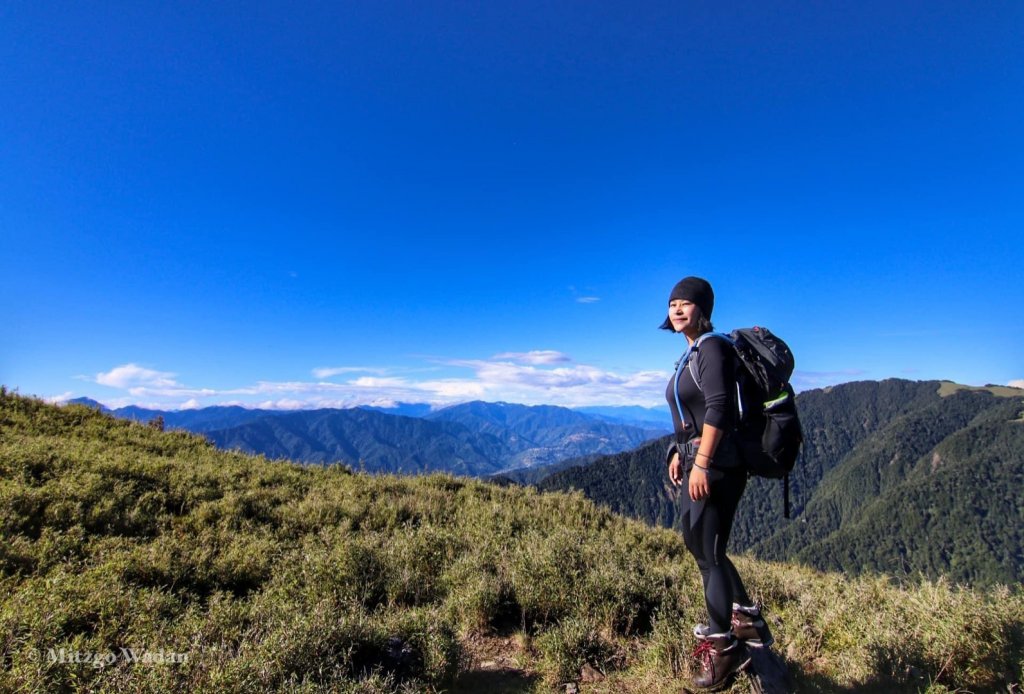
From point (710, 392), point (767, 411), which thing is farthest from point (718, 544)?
point (710, 392)

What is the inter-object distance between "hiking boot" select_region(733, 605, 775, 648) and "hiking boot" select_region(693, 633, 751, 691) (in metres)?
0.08

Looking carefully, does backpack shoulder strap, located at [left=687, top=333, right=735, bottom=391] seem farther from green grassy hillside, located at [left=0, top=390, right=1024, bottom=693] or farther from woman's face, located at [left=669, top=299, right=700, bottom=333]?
green grassy hillside, located at [left=0, top=390, right=1024, bottom=693]

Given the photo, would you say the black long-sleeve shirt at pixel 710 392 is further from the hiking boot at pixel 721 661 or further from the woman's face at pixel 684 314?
the hiking boot at pixel 721 661

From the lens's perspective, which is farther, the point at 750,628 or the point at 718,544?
the point at 718,544

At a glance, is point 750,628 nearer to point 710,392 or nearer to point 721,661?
point 721,661

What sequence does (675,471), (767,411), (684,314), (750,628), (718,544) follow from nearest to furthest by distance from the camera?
(767,411) → (750,628) → (718,544) → (684,314) → (675,471)

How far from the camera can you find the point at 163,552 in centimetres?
501

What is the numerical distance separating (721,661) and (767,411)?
1869 mm

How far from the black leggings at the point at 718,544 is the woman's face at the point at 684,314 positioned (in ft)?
3.89

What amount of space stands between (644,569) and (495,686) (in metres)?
2.70

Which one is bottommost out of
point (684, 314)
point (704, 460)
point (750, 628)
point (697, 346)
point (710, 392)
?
point (750, 628)

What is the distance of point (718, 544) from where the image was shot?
347 centimetres

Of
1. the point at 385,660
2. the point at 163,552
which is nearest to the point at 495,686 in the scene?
the point at 385,660

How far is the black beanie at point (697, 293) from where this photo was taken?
374 cm
